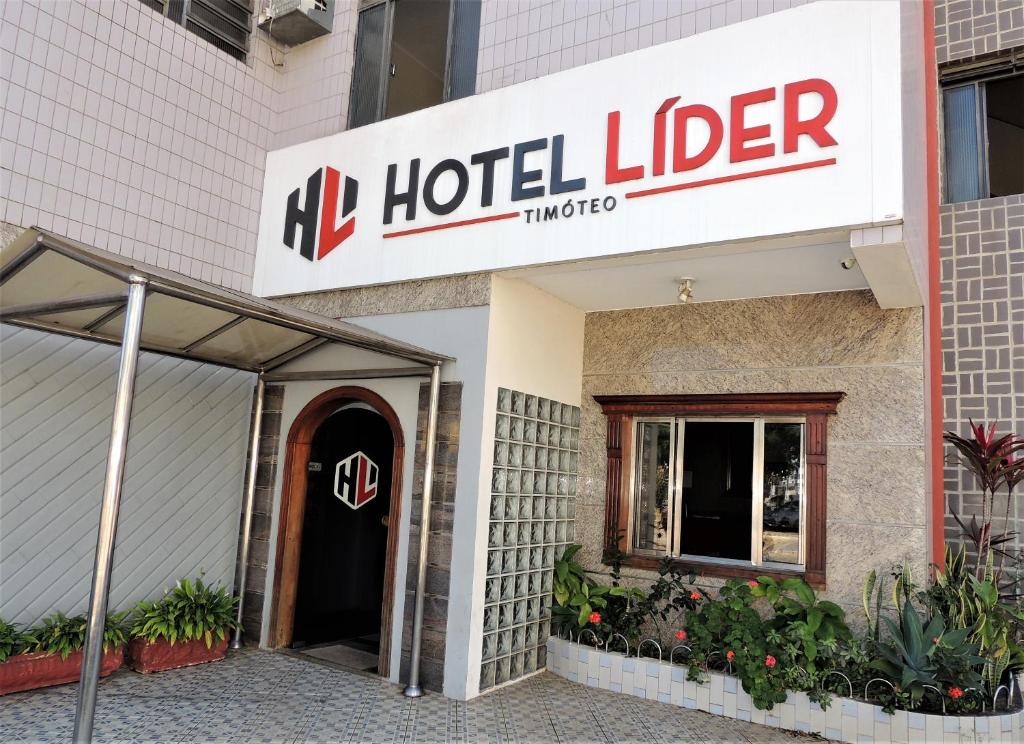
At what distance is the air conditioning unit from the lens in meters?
6.89

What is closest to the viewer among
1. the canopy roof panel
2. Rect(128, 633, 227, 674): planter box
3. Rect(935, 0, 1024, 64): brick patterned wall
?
the canopy roof panel

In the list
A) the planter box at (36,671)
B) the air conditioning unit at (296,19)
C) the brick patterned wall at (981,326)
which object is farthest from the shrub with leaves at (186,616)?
the brick patterned wall at (981,326)

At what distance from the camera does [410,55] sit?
7.03m

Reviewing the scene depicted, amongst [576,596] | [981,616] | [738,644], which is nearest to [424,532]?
[576,596]

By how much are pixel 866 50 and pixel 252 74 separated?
17.3 ft

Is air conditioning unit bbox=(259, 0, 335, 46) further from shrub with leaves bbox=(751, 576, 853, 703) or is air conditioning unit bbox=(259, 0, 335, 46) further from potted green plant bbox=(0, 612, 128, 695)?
shrub with leaves bbox=(751, 576, 853, 703)

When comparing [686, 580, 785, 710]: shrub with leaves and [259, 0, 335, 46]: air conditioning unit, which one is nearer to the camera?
[686, 580, 785, 710]: shrub with leaves

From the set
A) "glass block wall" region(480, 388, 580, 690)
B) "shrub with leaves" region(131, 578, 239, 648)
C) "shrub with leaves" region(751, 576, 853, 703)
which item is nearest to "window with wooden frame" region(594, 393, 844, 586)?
"shrub with leaves" region(751, 576, 853, 703)

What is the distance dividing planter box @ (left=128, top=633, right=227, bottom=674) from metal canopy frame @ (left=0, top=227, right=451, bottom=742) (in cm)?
48

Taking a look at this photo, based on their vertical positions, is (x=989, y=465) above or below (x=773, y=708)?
above

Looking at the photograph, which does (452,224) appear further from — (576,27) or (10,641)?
(10,641)

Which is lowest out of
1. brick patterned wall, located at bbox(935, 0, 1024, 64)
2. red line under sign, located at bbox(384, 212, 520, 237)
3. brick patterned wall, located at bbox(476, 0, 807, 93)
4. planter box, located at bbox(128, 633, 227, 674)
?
planter box, located at bbox(128, 633, 227, 674)

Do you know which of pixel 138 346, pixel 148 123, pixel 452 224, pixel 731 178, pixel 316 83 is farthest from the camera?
pixel 316 83

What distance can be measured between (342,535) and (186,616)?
1679 millimetres
